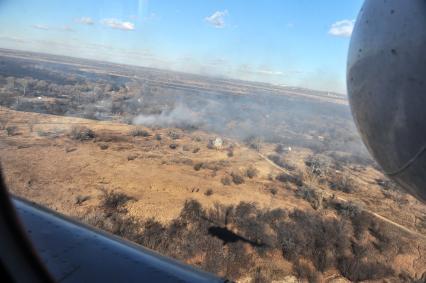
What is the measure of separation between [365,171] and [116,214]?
2444cm

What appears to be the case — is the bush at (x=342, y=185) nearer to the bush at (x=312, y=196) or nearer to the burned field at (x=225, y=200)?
the burned field at (x=225, y=200)

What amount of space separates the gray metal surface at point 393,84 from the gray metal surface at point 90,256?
1.89 m

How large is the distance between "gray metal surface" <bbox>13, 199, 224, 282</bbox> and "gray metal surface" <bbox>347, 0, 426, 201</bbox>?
1.89m

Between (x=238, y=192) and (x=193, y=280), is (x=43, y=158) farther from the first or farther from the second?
(x=193, y=280)

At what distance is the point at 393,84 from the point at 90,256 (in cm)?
274

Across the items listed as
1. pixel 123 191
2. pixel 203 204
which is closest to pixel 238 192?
pixel 203 204

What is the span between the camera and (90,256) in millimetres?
2992

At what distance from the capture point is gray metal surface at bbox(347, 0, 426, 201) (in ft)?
6.99

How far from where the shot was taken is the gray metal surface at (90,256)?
273 cm

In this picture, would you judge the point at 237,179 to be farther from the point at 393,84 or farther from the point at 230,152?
the point at 393,84

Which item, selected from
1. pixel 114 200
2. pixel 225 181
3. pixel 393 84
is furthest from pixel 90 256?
pixel 225 181

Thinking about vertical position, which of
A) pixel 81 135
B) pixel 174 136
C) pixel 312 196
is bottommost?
pixel 174 136

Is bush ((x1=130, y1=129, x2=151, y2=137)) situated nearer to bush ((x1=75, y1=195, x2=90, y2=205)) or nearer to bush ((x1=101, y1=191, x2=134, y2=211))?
bush ((x1=101, y1=191, x2=134, y2=211))

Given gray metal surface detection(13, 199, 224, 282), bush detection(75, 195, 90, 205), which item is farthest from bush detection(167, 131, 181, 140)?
gray metal surface detection(13, 199, 224, 282)
